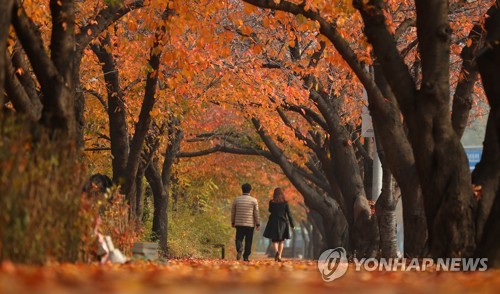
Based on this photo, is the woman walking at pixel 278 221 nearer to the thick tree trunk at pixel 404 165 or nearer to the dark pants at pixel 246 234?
the dark pants at pixel 246 234

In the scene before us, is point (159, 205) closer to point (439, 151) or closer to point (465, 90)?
point (465, 90)

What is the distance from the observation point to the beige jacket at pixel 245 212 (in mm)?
22234

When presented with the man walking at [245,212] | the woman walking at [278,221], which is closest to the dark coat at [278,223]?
the woman walking at [278,221]

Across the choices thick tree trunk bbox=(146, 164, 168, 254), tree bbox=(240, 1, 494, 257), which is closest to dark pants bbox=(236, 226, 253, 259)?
thick tree trunk bbox=(146, 164, 168, 254)

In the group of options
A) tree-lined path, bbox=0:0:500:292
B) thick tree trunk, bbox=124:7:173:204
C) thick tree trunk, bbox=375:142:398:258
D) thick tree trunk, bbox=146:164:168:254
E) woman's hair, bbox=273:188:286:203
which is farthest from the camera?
thick tree trunk, bbox=146:164:168:254

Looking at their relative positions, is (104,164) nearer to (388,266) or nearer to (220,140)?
(220,140)

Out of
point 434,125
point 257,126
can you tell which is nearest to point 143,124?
point 434,125

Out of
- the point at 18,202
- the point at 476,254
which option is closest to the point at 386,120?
the point at 476,254

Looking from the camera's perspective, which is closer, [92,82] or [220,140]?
[92,82]

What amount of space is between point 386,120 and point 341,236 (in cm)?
1610

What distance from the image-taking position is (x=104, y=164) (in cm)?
3191

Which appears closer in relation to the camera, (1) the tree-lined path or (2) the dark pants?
(1) the tree-lined path

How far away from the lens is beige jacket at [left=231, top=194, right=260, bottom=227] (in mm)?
22234

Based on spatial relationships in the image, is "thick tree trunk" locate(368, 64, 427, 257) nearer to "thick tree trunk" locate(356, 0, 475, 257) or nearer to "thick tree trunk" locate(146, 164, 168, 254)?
"thick tree trunk" locate(356, 0, 475, 257)
